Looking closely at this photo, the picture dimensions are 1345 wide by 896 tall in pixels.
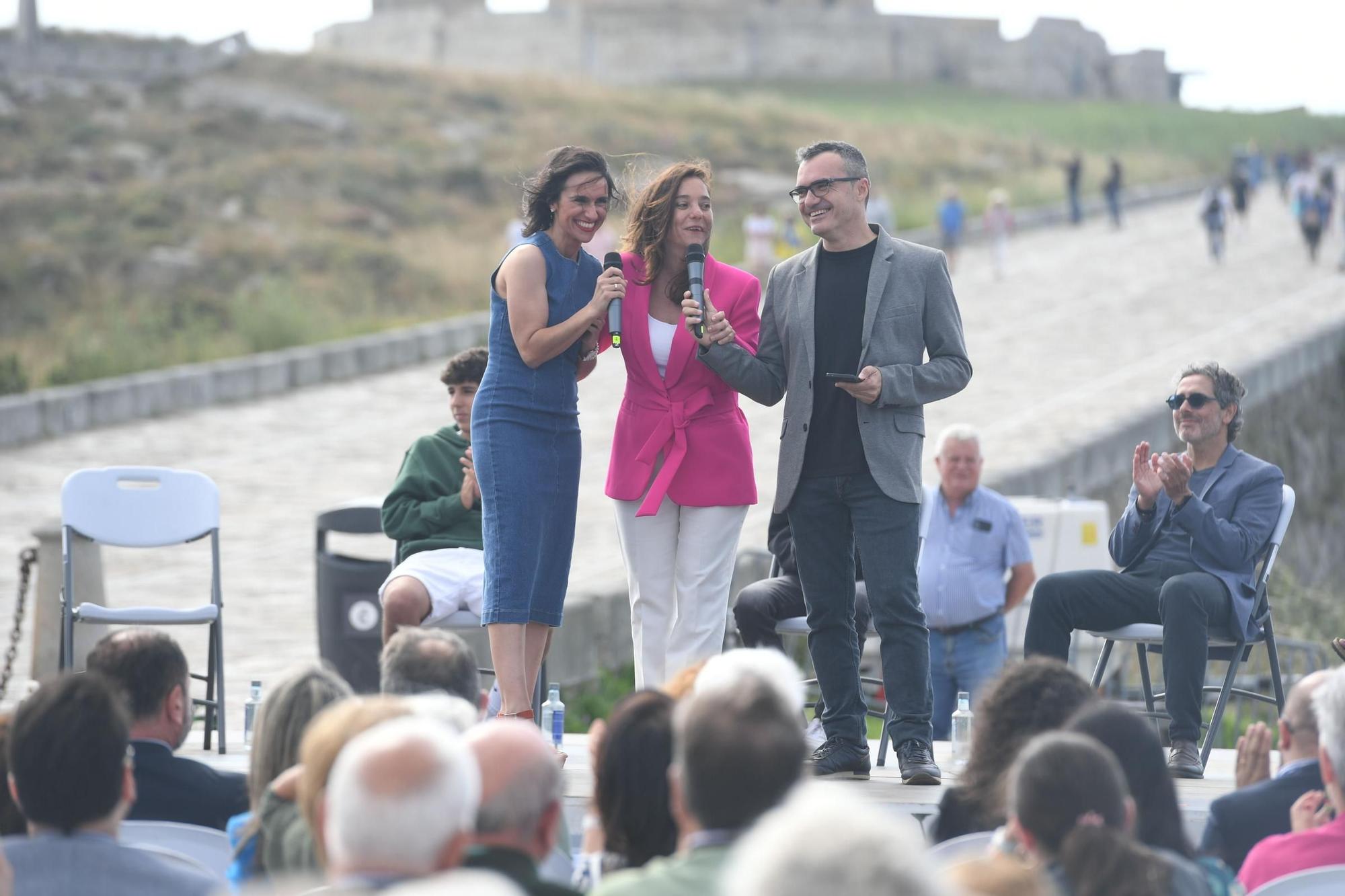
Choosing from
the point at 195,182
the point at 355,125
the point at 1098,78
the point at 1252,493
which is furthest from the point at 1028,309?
the point at 1098,78

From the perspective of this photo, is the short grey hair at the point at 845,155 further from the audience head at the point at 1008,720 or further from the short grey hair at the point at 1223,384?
the audience head at the point at 1008,720

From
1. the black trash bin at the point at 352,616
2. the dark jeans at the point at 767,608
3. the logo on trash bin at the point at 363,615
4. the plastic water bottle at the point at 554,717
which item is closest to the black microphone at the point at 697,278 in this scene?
the dark jeans at the point at 767,608

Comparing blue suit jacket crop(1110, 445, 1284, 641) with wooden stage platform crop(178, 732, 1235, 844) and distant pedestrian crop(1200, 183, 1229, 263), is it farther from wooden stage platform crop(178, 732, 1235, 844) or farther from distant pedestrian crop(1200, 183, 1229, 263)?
distant pedestrian crop(1200, 183, 1229, 263)

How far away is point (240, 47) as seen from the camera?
43.5 metres

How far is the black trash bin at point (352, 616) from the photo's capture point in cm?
803

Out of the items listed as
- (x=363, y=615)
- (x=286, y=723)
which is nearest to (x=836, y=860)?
(x=286, y=723)

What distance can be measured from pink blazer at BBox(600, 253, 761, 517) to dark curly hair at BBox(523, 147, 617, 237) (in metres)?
0.28

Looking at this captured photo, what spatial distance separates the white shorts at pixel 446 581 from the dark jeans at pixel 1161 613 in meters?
1.99

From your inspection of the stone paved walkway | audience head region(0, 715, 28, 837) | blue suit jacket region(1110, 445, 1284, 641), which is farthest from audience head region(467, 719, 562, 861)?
the stone paved walkway

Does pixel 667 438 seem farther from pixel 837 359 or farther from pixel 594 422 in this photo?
pixel 594 422

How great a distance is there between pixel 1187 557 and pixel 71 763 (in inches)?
159

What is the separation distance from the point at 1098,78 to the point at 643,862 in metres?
94.3

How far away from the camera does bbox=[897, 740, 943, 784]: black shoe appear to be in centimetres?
557

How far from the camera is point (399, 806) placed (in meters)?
2.82
